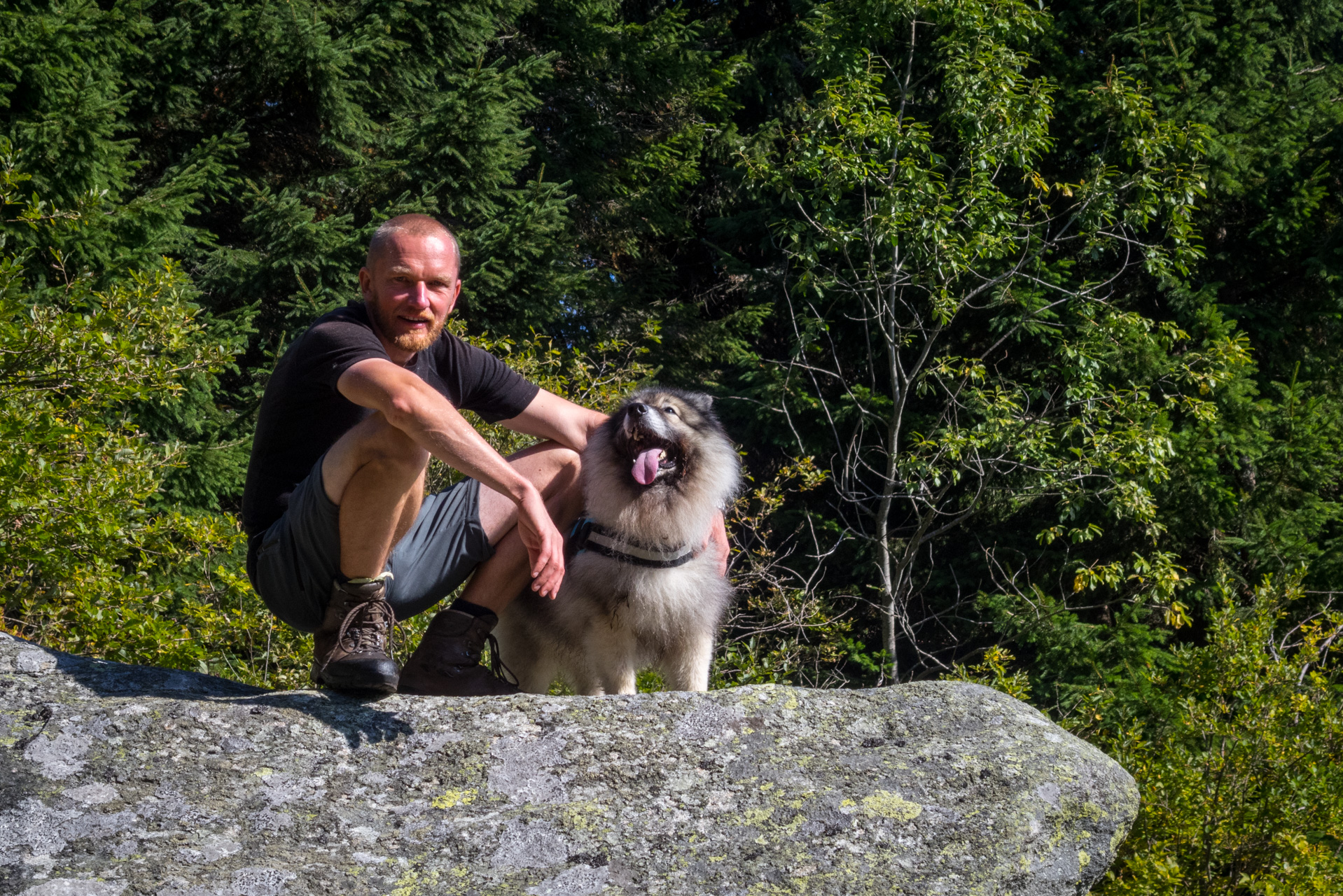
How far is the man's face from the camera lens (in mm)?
2848

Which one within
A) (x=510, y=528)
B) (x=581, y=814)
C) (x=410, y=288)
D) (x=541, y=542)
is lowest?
(x=581, y=814)

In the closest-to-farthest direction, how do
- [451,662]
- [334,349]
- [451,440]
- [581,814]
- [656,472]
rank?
[581,814] < [451,440] < [334,349] < [451,662] < [656,472]

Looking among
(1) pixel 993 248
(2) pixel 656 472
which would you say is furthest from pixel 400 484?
(1) pixel 993 248

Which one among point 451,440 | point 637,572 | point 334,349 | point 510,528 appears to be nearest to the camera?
point 451,440

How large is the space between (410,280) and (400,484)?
2.19ft

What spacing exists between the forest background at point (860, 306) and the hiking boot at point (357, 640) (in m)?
1.56

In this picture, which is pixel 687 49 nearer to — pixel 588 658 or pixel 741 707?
pixel 588 658

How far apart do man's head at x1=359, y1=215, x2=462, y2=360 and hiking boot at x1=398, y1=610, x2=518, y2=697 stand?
2.69 feet

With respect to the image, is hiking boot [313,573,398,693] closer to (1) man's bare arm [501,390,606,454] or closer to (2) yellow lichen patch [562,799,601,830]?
(2) yellow lichen patch [562,799,601,830]

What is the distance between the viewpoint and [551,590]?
2451 mm

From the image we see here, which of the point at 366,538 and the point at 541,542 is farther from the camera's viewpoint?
the point at 366,538

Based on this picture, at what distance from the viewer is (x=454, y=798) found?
2.17 m

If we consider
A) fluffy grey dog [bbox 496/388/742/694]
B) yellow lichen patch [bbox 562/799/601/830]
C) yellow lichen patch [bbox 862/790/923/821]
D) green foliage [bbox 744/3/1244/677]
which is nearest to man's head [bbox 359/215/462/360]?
fluffy grey dog [bbox 496/388/742/694]

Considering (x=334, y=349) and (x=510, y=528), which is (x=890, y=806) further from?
(x=334, y=349)
